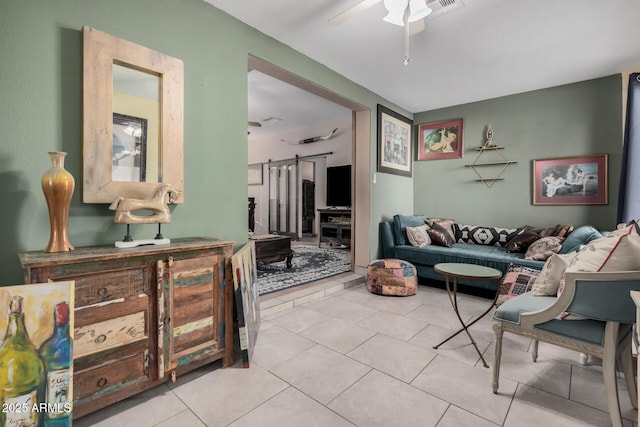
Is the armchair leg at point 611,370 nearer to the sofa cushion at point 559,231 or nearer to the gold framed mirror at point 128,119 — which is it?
the sofa cushion at point 559,231

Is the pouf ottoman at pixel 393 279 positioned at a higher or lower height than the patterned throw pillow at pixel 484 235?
lower

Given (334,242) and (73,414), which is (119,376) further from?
(334,242)

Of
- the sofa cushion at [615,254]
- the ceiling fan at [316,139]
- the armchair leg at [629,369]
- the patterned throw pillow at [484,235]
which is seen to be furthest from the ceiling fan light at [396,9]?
the ceiling fan at [316,139]

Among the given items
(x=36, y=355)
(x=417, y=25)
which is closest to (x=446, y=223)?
(x=417, y=25)

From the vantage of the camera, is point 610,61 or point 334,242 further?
point 334,242

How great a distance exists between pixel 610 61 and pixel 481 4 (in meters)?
2.13

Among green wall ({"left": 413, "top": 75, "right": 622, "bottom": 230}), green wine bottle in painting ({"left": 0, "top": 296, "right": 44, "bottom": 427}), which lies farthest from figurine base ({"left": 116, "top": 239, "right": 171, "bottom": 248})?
green wall ({"left": 413, "top": 75, "right": 622, "bottom": 230})

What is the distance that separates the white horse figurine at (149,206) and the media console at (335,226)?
4.31 metres

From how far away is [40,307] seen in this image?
1201 mm

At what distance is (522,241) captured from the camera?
11.7 feet

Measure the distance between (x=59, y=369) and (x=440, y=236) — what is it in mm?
4003

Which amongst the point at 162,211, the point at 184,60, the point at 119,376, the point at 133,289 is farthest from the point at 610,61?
the point at 119,376

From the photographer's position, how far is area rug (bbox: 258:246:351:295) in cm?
354

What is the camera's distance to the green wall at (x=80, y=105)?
4.92ft
